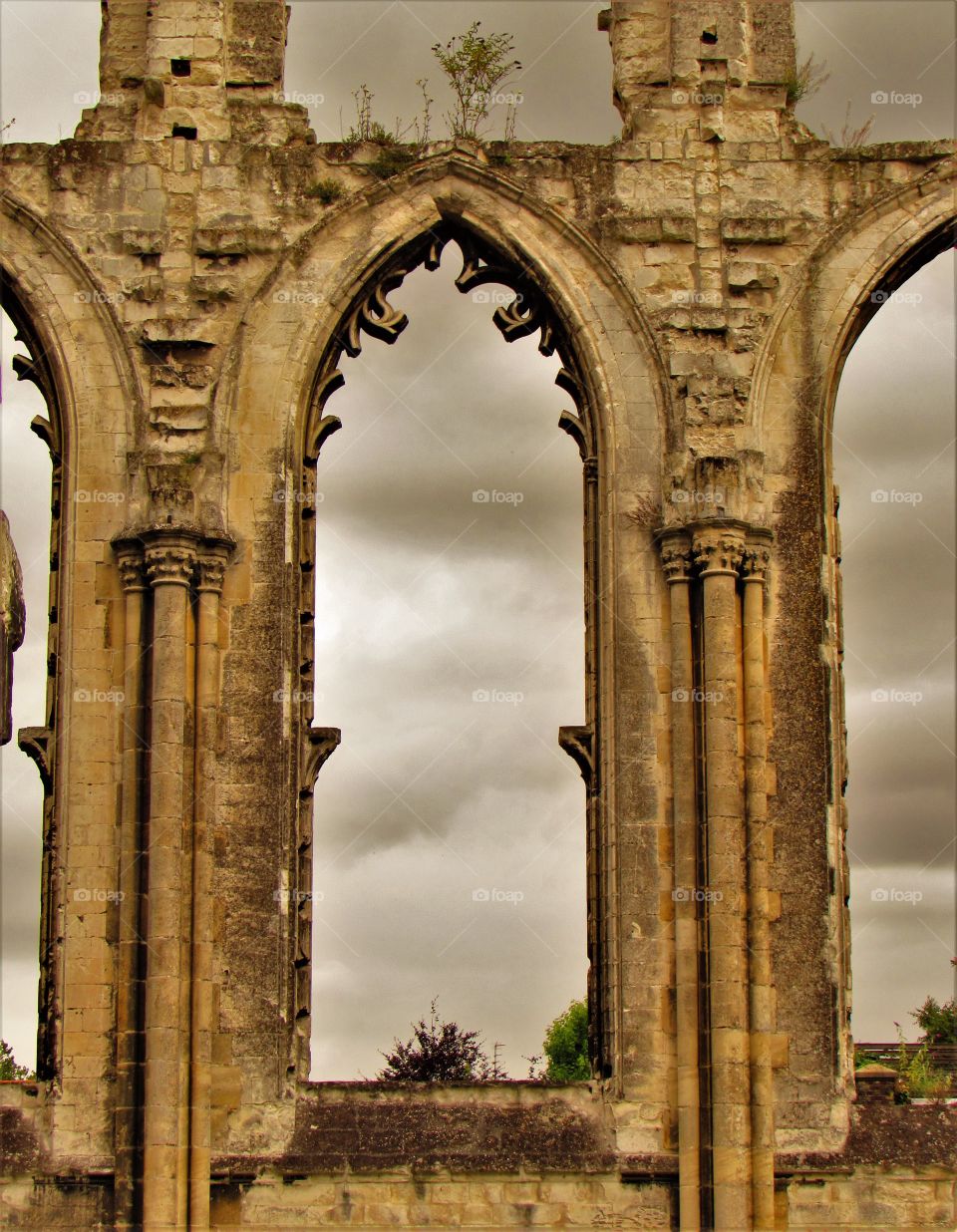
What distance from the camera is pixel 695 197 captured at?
16.6m

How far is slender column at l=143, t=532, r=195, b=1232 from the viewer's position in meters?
14.4

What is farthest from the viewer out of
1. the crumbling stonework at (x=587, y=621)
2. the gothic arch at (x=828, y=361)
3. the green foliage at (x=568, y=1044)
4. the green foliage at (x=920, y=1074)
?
the green foliage at (x=568, y=1044)

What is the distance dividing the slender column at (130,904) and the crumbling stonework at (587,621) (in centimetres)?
3

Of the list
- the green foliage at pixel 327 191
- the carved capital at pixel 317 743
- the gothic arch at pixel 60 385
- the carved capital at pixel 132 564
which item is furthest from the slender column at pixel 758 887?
the gothic arch at pixel 60 385

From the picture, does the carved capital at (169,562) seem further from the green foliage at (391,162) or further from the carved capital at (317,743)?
the green foliage at (391,162)

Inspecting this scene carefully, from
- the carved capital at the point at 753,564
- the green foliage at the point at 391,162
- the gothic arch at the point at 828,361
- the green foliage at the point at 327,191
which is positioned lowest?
the carved capital at the point at 753,564

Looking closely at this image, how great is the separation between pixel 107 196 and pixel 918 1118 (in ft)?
29.2

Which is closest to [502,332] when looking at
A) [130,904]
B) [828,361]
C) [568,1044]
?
[828,361]

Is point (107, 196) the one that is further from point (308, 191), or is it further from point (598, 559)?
point (598, 559)

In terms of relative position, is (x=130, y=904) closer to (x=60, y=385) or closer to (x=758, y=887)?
(x=60, y=385)

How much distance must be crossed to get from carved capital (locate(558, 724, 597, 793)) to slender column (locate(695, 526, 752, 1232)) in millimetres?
927

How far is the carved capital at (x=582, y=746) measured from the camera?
15.8 meters

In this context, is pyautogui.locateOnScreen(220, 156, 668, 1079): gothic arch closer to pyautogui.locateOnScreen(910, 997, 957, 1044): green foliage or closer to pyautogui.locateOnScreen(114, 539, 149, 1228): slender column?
pyautogui.locateOnScreen(114, 539, 149, 1228): slender column

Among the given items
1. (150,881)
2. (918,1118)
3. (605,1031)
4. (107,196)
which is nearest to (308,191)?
(107,196)
